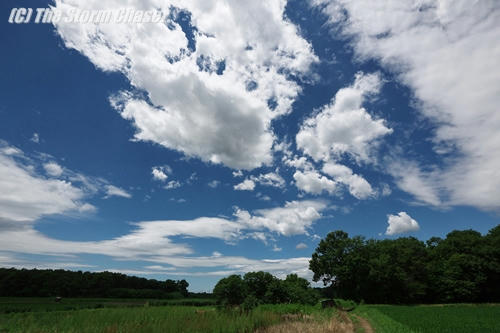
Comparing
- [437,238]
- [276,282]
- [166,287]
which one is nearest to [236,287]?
[276,282]

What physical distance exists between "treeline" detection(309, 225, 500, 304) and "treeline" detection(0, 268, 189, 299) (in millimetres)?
65200

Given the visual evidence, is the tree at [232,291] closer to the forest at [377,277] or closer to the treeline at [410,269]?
the forest at [377,277]

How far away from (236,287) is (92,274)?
69.8m

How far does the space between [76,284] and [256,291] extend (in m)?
62.3

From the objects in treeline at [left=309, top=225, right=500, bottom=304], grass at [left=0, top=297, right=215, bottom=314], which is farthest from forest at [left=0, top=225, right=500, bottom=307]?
grass at [left=0, top=297, right=215, bottom=314]

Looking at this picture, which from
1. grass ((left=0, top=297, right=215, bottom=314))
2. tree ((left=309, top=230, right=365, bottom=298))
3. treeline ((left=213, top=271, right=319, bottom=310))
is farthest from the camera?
tree ((left=309, top=230, right=365, bottom=298))

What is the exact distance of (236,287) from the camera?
41.3 m

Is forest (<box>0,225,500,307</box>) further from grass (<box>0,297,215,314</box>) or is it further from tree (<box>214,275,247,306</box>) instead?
grass (<box>0,297,215,314</box>)

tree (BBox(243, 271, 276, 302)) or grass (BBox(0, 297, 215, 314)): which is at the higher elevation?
tree (BBox(243, 271, 276, 302))

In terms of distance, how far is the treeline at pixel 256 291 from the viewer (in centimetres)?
4097

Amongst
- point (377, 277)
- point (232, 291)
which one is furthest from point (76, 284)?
point (377, 277)

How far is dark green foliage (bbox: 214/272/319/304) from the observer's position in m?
41.0

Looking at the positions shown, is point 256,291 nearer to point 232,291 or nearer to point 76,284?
point 232,291

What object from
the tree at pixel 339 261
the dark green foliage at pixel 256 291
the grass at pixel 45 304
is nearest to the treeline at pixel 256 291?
the dark green foliage at pixel 256 291
